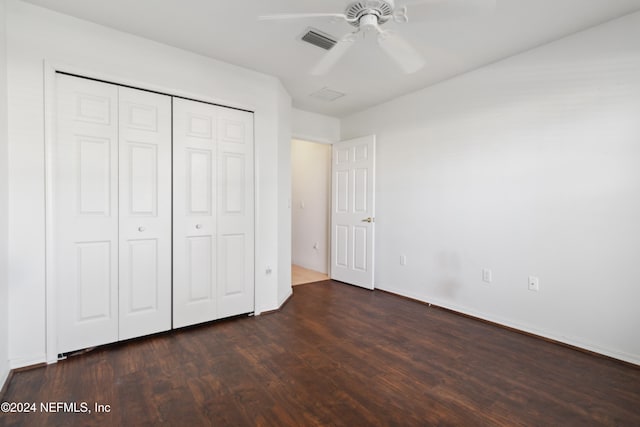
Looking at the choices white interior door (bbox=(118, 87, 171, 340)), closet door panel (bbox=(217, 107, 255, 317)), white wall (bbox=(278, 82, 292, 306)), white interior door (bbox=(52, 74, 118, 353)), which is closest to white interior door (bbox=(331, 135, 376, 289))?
white wall (bbox=(278, 82, 292, 306))

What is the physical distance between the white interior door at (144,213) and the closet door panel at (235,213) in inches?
18.6

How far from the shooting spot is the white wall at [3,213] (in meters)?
1.90

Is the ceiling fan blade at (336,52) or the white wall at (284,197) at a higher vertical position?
the ceiling fan blade at (336,52)

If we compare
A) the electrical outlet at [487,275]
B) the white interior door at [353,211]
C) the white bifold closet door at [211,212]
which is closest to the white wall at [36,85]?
the white bifold closet door at [211,212]

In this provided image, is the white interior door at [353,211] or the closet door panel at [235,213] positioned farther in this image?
the white interior door at [353,211]

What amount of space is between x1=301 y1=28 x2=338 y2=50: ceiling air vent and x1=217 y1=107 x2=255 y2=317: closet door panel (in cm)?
95

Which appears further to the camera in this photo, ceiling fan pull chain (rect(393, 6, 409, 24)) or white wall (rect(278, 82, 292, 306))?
white wall (rect(278, 82, 292, 306))

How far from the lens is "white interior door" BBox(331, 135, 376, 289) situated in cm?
411

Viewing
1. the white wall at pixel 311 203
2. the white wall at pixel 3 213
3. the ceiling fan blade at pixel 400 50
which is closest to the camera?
the ceiling fan blade at pixel 400 50

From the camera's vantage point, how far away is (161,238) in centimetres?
260

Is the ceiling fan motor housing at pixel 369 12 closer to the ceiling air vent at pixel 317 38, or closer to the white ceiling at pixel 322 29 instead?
the white ceiling at pixel 322 29

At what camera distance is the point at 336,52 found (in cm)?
195

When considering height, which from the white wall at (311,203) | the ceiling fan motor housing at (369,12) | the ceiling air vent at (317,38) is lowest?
the white wall at (311,203)

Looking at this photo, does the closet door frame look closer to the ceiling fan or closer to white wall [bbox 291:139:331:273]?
the ceiling fan
